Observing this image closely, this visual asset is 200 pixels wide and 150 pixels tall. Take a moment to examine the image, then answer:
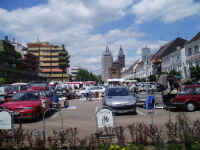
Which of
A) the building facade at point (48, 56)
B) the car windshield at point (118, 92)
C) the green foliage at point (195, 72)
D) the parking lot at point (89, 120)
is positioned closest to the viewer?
the parking lot at point (89, 120)

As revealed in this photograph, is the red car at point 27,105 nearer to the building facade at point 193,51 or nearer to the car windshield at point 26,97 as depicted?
the car windshield at point 26,97

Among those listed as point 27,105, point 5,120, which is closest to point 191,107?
point 27,105

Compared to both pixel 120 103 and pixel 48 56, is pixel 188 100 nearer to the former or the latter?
pixel 120 103

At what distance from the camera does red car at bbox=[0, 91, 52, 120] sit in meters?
10.7

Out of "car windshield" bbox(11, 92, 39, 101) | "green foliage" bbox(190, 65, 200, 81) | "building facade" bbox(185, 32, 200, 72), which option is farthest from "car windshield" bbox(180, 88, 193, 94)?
"building facade" bbox(185, 32, 200, 72)

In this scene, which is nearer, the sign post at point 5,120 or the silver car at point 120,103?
the sign post at point 5,120

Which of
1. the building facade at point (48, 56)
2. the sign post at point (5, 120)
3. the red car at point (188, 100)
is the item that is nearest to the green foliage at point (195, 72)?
the red car at point (188, 100)

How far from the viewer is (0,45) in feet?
196

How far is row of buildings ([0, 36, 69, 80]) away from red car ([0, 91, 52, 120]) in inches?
1768

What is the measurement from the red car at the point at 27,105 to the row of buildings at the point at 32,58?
44916 millimetres

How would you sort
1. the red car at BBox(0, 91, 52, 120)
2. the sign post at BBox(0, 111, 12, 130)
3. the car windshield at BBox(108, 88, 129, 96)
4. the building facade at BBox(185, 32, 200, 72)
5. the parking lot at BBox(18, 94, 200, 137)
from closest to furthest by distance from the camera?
the sign post at BBox(0, 111, 12, 130)
the parking lot at BBox(18, 94, 200, 137)
the red car at BBox(0, 91, 52, 120)
the car windshield at BBox(108, 88, 129, 96)
the building facade at BBox(185, 32, 200, 72)

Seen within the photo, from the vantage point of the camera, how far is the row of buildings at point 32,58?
60.6 metres

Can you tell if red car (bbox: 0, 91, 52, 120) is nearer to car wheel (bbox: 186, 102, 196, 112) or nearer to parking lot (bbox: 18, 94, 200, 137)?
parking lot (bbox: 18, 94, 200, 137)

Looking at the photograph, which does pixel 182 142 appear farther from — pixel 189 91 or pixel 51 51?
pixel 51 51
